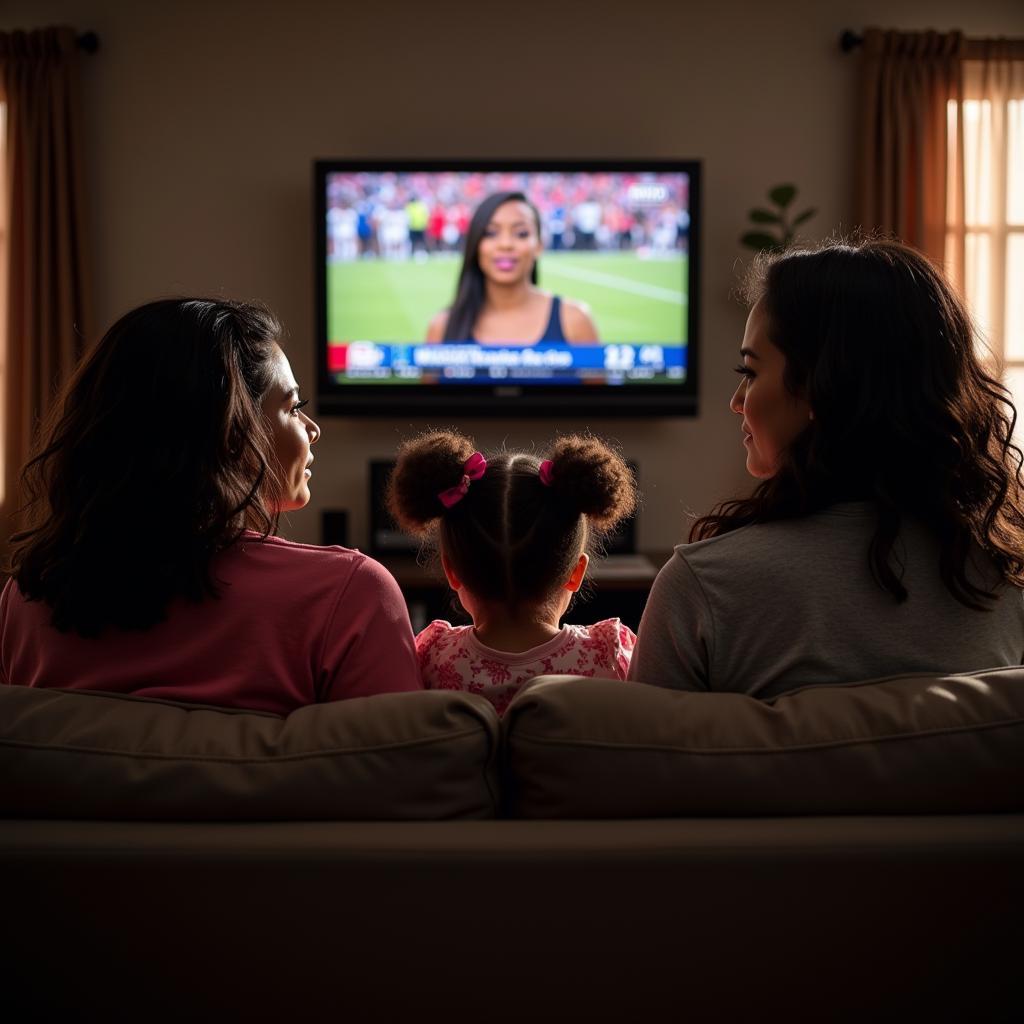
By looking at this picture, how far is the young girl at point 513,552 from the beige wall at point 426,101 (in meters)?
2.94

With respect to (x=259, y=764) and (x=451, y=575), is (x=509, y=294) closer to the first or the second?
(x=451, y=575)

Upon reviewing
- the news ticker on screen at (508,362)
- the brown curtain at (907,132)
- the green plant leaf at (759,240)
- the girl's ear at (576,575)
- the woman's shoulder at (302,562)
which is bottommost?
the girl's ear at (576,575)

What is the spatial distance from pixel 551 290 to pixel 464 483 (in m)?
2.76

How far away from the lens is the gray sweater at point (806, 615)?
1058 mm

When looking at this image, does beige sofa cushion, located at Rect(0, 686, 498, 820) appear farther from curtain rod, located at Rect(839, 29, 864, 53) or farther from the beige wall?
curtain rod, located at Rect(839, 29, 864, 53)

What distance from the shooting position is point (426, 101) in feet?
13.7

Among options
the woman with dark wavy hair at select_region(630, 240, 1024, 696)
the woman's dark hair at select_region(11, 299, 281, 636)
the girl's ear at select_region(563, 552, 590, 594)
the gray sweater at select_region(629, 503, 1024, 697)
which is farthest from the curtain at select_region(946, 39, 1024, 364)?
the woman's dark hair at select_region(11, 299, 281, 636)

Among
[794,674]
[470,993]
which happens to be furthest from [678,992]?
[794,674]

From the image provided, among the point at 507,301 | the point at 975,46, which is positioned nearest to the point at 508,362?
the point at 507,301

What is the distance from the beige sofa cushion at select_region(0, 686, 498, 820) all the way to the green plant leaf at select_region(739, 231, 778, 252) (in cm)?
348

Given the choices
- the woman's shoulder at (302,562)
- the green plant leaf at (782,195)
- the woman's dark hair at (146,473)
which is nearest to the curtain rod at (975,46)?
the green plant leaf at (782,195)

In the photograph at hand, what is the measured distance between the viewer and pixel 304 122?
420 cm

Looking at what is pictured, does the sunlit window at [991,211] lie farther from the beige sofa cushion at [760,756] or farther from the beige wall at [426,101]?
the beige sofa cushion at [760,756]

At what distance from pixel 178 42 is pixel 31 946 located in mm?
4083
